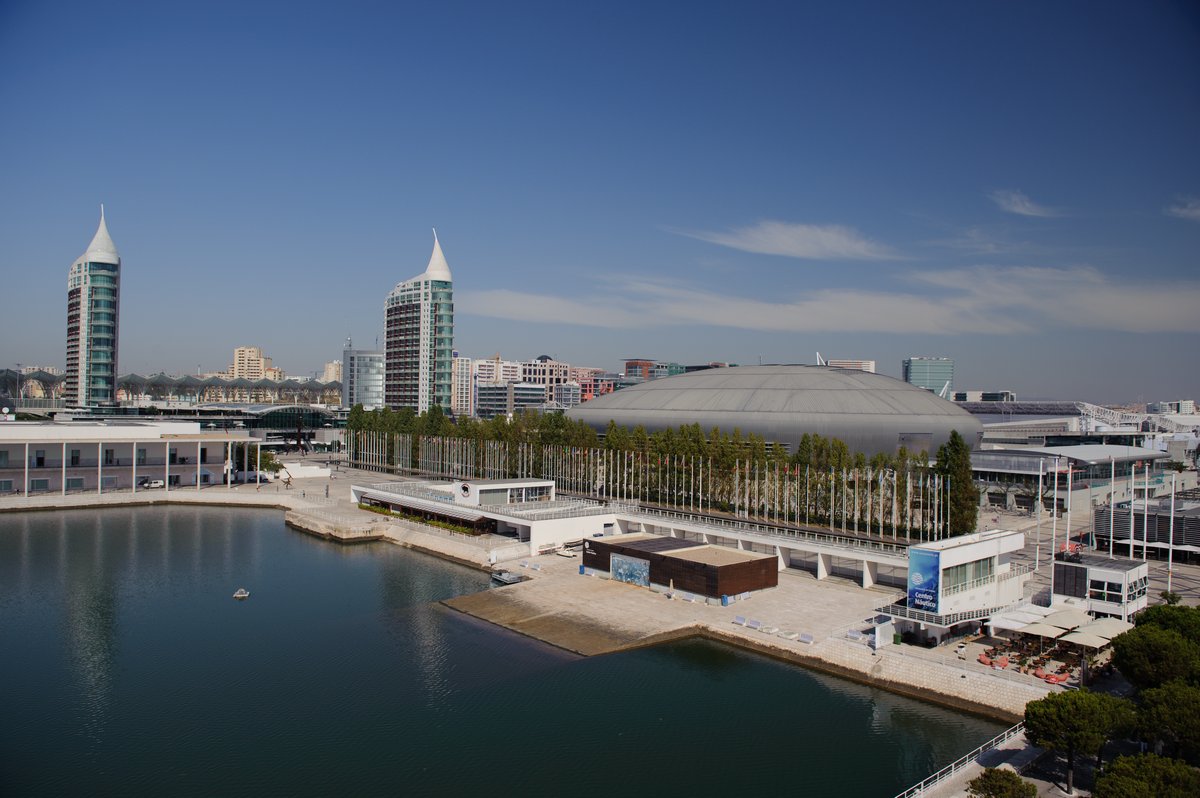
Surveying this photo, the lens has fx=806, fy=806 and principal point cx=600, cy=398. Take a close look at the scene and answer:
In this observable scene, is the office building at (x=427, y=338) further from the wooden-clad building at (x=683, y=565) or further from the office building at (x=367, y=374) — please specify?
the wooden-clad building at (x=683, y=565)

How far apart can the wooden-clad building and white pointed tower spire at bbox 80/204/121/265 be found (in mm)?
109733

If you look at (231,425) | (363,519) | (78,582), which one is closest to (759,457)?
(363,519)

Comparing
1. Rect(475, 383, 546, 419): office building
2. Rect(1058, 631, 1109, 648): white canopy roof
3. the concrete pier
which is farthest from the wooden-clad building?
Rect(475, 383, 546, 419): office building

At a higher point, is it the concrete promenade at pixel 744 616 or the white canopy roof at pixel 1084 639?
the white canopy roof at pixel 1084 639

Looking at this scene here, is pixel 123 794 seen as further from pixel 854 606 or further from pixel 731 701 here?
pixel 854 606

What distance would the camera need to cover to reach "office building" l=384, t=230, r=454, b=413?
127m

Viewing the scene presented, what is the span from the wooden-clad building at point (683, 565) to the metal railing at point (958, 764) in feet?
44.8

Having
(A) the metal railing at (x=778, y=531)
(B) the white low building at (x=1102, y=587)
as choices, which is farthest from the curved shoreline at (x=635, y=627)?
(B) the white low building at (x=1102, y=587)

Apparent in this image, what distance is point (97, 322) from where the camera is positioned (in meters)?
118

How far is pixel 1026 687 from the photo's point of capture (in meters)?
24.1

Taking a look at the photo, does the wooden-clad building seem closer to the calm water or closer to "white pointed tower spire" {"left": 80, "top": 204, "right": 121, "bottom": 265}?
the calm water

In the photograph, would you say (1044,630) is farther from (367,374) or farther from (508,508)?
(367,374)

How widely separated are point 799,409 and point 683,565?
1335 inches

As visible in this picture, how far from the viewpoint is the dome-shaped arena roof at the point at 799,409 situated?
64.3 metres
